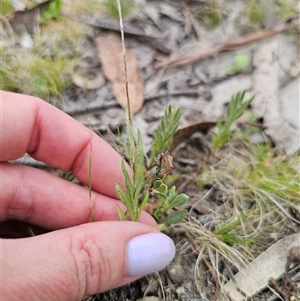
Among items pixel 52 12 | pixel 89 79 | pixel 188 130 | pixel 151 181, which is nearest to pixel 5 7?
pixel 52 12

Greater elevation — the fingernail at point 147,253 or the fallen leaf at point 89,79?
the fallen leaf at point 89,79

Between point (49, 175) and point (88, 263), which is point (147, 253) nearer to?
point (88, 263)

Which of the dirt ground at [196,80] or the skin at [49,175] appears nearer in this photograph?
the skin at [49,175]

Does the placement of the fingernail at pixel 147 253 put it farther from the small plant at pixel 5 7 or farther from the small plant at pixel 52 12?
the small plant at pixel 5 7

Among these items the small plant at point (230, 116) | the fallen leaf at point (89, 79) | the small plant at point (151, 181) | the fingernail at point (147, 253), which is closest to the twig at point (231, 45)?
the fallen leaf at point (89, 79)

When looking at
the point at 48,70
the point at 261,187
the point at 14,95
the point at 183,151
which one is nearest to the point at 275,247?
the point at 261,187

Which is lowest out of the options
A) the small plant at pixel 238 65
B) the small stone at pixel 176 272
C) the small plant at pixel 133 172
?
the small stone at pixel 176 272

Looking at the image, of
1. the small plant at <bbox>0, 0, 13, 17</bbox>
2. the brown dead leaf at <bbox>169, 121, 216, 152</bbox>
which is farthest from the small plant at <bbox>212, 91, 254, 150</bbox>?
the small plant at <bbox>0, 0, 13, 17</bbox>

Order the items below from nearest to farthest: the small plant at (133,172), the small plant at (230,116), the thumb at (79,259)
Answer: the thumb at (79,259) < the small plant at (133,172) < the small plant at (230,116)
